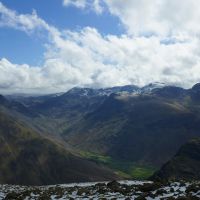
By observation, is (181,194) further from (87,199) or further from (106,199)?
(87,199)

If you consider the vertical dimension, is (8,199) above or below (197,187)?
below

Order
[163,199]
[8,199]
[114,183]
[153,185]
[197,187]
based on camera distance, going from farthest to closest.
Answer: [114,183] → [8,199] → [153,185] → [197,187] → [163,199]

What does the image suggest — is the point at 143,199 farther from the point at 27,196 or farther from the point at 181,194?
the point at 27,196

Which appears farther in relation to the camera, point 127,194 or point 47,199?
point 47,199

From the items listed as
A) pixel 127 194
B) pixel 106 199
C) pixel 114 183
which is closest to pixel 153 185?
pixel 127 194

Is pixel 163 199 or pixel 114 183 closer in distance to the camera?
pixel 163 199

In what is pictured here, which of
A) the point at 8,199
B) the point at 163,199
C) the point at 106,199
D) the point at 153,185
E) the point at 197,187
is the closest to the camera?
the point at 163,199

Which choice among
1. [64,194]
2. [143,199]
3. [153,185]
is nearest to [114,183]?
[64,194]

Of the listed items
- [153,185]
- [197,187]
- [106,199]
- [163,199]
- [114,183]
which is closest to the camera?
[163,199]

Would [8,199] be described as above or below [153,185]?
below
